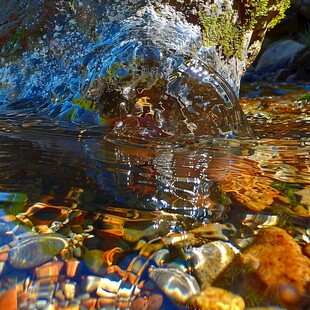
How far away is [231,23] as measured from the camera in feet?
13.1

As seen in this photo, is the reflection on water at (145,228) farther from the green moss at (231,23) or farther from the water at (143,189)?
the green moss at (231,23)

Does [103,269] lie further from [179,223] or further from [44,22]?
[44,22]

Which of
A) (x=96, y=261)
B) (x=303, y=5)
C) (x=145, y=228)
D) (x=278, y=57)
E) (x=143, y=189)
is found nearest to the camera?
(x=96, y=261)

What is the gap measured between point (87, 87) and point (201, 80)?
0.81 m

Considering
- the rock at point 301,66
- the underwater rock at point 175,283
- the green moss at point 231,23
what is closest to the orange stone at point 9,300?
the underwater rock at point 175,283

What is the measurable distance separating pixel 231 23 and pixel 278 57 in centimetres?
606

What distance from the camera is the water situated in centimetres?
117

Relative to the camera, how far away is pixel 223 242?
1.33m

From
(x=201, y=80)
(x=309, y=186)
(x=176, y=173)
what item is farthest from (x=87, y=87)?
(x=309, y=186)

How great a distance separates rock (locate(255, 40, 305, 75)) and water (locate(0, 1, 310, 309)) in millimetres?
6209

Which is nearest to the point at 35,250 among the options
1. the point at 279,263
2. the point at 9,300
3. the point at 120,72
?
the point at 9,300

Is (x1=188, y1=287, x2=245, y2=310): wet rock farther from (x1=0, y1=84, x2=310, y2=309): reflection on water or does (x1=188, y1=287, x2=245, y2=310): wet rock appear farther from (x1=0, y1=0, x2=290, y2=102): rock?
(x1=0, y1=0, x2=290, y2=102): rock

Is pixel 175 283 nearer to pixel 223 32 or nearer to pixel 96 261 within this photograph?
pixel 96 261

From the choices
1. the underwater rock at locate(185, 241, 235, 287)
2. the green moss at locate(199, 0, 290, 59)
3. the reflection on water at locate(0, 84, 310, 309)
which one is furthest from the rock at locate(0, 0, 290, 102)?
the underwater rock at locate(185, 241, 235, 287)
